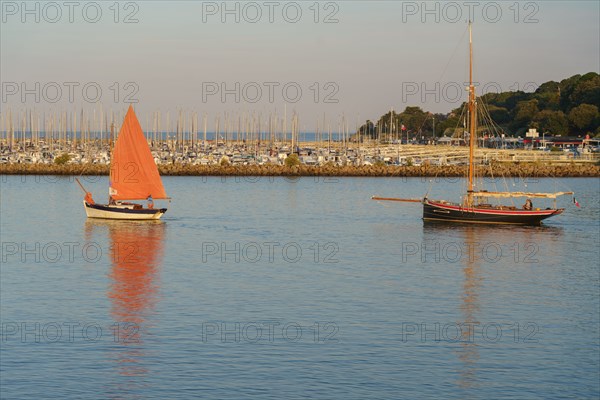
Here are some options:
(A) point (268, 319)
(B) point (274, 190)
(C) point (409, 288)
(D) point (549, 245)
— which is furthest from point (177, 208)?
(A) point (268, 319)

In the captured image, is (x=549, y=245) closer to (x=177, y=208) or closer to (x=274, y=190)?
(x=177, y=208)

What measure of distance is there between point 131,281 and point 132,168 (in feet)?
90.7

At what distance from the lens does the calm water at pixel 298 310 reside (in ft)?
95.6

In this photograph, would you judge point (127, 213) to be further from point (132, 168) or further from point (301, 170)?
point (301, 170)

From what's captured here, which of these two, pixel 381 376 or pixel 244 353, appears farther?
pixel 244 353

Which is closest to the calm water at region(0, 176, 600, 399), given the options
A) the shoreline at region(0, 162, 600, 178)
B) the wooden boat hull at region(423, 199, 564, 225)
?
the wooden boat hull at region(423, 199, 564, 225)

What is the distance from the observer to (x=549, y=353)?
107 ft

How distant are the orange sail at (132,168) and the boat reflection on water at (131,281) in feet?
7.03

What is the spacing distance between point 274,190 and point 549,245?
5801 cm

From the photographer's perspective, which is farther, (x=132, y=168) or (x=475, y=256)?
(x=132, y=168)

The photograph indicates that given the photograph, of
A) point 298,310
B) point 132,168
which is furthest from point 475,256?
point 132,168

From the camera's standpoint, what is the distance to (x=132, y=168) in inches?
2886

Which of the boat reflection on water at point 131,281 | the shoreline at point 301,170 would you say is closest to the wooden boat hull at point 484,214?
the boat reflection on water at point 131,281

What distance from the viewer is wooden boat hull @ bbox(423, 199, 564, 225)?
71938 millimetres
